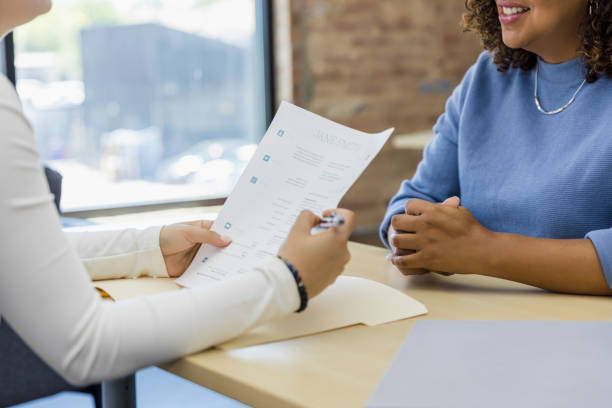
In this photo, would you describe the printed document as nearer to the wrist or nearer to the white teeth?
the wrist

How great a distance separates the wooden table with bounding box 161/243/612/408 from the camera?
717 millimetres

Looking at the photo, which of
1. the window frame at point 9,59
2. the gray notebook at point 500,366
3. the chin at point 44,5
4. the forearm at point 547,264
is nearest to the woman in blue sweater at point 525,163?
the forearm at point 547,264

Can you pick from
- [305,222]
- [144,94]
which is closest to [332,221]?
[305,222]

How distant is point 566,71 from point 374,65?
266 centimetres

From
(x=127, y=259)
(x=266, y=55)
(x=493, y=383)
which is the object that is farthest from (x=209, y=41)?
(x=493, y=383)

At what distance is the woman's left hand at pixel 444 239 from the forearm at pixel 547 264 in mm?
16

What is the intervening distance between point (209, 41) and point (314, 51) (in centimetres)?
55

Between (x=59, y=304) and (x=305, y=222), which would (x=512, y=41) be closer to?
(x=305, y=222)

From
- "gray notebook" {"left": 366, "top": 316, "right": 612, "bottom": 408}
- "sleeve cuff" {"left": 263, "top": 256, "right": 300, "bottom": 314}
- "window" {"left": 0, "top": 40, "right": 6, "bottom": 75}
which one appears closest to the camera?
"gray notebook" {"left": 366, "top": 316, "right": 612, "bottom": 408}

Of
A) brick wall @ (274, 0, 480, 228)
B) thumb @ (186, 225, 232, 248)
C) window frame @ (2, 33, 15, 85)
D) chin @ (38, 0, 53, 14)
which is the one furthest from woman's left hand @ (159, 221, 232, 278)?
brick wall @ (274, 0, 480, 228)

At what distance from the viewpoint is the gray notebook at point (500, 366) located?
671 mm

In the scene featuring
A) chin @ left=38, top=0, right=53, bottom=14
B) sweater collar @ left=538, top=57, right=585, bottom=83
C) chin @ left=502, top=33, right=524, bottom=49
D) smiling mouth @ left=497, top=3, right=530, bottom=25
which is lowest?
sweater collar @ left=538, top=57, right=585, bottom=83

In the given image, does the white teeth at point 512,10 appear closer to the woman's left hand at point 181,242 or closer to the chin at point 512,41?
the chin at point 512,41

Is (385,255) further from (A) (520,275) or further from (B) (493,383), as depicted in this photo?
(B) (493,383)
